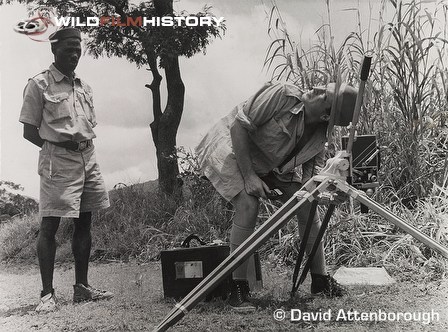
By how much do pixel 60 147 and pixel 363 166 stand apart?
1827 millimetres

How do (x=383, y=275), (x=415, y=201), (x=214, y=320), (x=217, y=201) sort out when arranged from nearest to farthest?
1. (x=214, y=320)
2. (x=383, y=275)
3. (x=415, y=201)
4. (x=217, y=201)

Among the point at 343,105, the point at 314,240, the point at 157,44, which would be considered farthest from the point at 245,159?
the point at 157,44

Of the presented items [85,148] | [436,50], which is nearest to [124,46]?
[85,148]

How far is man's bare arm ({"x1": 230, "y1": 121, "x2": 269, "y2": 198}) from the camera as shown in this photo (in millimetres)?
2920

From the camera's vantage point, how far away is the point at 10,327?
2920 millimetres

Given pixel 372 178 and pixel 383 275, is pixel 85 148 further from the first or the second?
pixel 383 275

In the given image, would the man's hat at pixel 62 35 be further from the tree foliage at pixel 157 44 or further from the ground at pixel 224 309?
the ground at pixel 224 309

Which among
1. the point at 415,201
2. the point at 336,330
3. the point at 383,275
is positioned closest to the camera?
the point at 336,330

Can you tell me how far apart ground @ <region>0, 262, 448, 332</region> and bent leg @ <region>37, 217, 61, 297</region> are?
0.54ft

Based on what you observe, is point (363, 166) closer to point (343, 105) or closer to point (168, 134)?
point (343, 105)

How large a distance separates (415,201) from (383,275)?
901 mm

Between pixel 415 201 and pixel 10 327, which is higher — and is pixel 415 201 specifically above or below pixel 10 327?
above

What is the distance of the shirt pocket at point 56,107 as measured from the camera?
336cm

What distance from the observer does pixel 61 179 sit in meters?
3.37
